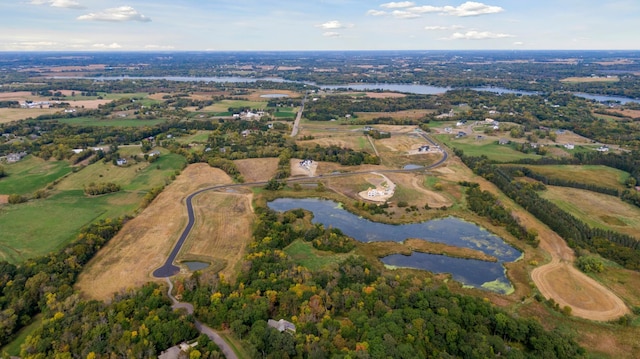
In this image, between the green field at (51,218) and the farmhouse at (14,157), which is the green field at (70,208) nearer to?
the green field at (51,218)

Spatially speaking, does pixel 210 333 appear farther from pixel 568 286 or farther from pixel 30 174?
pixel 30 174

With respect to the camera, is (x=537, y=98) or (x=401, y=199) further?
(x=537, y=98)

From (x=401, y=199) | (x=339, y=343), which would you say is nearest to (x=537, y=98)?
(x=401, y=199)

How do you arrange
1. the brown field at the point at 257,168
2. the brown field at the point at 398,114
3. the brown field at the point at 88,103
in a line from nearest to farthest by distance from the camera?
the brown field at the point at 257,168 → the brown field at the point at 398,114 → the brown field at the point at 88,103

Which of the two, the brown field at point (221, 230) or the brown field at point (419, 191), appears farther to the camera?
the brown field at point (419, 191)

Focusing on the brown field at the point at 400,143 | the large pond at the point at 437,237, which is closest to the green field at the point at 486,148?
the brown field at the point at 400,143

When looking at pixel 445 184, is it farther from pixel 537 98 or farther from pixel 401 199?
pixel 537 98
